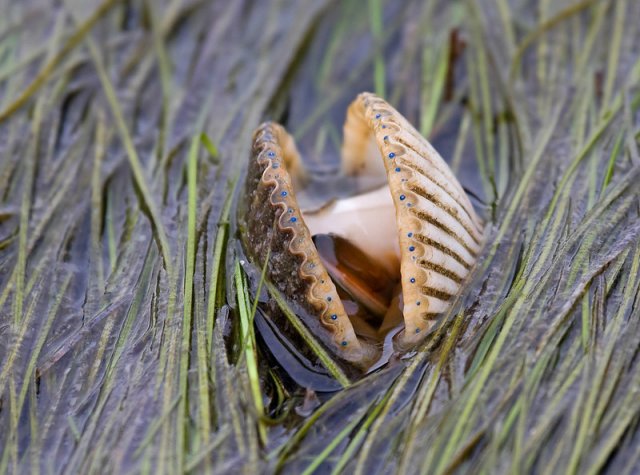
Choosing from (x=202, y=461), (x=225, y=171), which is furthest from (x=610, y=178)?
(x=202, y=461)

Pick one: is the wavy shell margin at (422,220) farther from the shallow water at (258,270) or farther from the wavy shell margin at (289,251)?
the wavy shell margin at (289,251)

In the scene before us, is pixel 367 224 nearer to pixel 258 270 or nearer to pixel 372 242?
pixel 372 242

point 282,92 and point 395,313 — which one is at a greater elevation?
point 282,92

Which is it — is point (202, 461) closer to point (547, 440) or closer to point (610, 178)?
point (547, 440)

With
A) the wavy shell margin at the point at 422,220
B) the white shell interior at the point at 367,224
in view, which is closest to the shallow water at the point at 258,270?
the wavy shell margin at the point at 422,220

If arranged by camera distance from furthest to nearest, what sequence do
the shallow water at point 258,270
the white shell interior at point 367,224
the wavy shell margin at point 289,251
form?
the white shell interior at point 367,224 < the wavy shell margin at point 289,251 < the shallow water at point 258,270

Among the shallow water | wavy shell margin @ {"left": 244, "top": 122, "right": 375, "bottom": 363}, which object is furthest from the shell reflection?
the shallow water

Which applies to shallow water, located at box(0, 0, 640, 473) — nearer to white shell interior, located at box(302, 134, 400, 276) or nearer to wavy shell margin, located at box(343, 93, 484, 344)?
wavy shell margin, located at box(343, 93, 484, 344)

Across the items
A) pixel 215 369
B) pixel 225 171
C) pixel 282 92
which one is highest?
pixel 282 92
